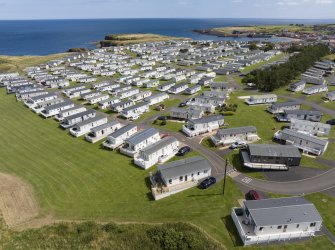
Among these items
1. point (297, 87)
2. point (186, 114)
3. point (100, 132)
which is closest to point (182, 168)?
point (100, 132)

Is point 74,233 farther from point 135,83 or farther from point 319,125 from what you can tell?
point 135,83

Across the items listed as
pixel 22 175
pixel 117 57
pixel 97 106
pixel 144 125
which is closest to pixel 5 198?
pixel 22 175

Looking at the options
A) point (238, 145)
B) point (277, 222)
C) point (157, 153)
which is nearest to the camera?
point (277, 222)

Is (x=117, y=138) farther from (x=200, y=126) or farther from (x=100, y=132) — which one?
(x=200, y=126)

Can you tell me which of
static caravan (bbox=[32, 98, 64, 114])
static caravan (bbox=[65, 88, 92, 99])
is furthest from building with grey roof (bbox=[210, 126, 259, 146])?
static caravan (bbox=[65, 88, 92, 99])

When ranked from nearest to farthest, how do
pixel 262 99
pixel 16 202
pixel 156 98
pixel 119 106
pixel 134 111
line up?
pixel 16 202, pixel 134 111, pixel 119 106, pixel 262 99, pixel 156 98

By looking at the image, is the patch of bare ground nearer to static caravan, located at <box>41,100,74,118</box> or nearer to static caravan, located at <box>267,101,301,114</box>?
static caravan, located at <box>41,100,74,118</box>

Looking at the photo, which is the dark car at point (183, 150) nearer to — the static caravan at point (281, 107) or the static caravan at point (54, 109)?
the static caravan at point (281, 107)
